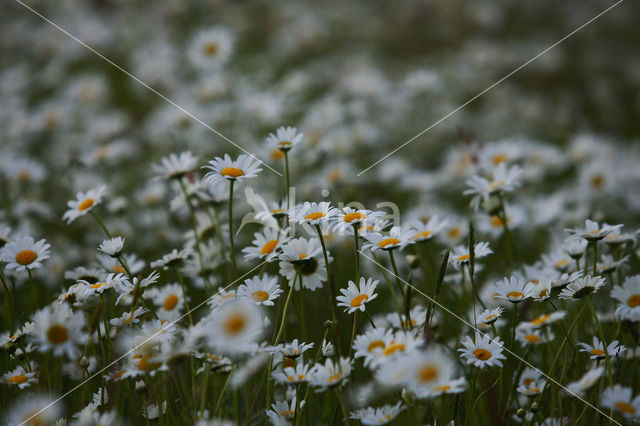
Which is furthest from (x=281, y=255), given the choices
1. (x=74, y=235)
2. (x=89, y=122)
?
(x=89, y=122)

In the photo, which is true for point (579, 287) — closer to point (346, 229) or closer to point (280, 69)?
point (346, 229)

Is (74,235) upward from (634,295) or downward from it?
upward

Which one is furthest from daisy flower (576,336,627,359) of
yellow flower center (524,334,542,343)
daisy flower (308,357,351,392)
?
daisy flower (308,357,351,392)

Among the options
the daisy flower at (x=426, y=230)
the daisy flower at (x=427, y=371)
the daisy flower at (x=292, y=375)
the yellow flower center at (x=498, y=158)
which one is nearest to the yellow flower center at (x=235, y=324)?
the daisy flower at (x=292, y=375)

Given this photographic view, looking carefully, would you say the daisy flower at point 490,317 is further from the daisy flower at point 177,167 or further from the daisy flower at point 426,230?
the daisy flower at point 177,167

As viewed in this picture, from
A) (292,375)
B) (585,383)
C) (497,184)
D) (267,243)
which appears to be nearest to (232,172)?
(267,243)
